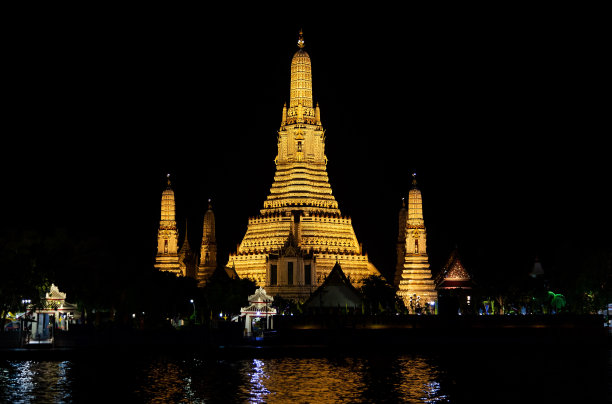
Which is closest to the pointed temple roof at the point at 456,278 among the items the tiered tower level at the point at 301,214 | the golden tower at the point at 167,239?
the tiered tower level at the point at 301,214

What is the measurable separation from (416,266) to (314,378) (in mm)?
58992

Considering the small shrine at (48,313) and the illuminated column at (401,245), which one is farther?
the illuminated column at (401,245)

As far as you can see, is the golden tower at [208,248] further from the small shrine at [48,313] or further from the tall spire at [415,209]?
the small shrine at [48,313]

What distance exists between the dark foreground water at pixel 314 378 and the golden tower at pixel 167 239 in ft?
170

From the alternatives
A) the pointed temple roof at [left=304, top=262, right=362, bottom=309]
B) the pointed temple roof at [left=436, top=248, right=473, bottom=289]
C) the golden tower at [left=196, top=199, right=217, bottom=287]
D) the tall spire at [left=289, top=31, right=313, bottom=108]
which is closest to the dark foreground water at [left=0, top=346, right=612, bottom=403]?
the pointed temple roof at [left=304, top=262, right=362, bottom=309]

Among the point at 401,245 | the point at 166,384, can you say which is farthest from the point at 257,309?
the point at 401,245

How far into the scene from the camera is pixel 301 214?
125062 millimetres

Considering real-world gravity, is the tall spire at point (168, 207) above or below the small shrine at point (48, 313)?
above

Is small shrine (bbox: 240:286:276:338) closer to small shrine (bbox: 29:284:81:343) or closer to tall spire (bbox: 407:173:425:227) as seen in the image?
small shrine (bbox: 29:284:81:343)

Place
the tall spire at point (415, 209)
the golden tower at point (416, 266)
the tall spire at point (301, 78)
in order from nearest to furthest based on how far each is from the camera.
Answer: the golden tower at point (416, 266), the tall spire at point (415, 209), the tall spire at point (301, 78)

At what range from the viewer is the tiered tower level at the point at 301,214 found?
124062 millimetres

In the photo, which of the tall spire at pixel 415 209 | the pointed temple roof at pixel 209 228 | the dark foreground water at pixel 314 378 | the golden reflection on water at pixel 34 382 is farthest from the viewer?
the pointed temple roof at pixel 209 228

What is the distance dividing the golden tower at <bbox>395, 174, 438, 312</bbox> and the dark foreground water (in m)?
43.6

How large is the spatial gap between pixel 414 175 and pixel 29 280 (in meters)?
57.6
